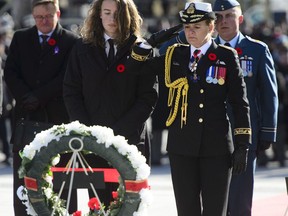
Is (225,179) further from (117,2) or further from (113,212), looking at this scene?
(117,2)

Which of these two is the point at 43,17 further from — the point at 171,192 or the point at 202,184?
the point at 171,192

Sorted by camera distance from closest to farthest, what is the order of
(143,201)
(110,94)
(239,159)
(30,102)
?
(143,201) < (239,159) < (110,94) < (30,102)

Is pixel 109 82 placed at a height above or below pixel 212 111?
above

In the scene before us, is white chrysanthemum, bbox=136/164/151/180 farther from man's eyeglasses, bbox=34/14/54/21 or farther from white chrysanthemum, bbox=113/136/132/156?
man's eyeglasses, bbox=34/14/54/21

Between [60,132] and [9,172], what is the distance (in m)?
8.39

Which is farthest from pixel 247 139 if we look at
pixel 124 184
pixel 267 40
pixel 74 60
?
pixel 267 40

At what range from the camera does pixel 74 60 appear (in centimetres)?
775

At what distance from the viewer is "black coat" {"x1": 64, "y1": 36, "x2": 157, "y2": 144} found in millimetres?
7531

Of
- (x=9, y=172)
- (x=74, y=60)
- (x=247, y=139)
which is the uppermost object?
(x=74, y=60)

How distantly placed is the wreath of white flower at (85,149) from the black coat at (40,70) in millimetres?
1769

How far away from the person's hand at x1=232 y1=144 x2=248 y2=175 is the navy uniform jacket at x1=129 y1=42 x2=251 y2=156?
6 cm

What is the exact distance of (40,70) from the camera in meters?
8.60

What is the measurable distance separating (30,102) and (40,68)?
34 cm

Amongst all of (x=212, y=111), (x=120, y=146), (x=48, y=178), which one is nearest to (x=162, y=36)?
(x=212, y=111)
